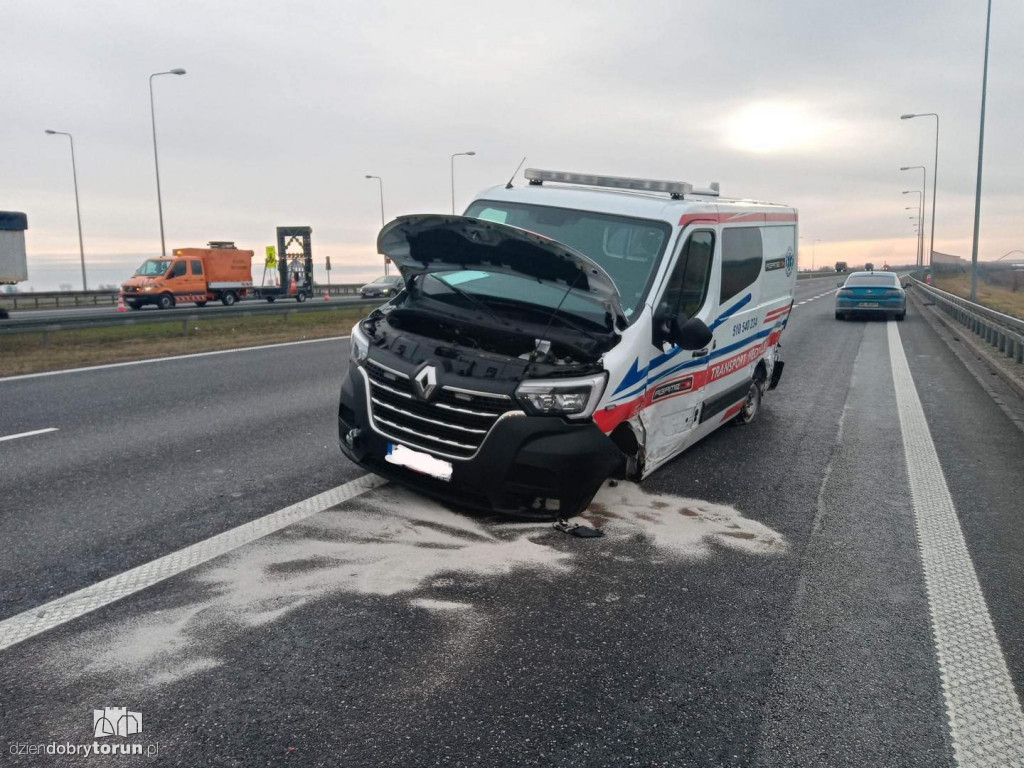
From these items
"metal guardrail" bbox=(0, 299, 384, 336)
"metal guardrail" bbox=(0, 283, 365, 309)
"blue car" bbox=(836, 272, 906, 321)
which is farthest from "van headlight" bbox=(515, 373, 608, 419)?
"metal guardrail" bbox=(0, 283, 365, 309)

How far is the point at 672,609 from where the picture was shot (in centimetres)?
406

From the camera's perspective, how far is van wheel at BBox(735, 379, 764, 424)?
8.44 metres

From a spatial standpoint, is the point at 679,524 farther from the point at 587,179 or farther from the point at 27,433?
the point at 27,433

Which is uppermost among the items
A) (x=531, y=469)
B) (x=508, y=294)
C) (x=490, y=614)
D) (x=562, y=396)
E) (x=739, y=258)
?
(x=739, y=258)

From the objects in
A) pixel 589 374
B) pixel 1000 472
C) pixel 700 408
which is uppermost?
pixel 589 374

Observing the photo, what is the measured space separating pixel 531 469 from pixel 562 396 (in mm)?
448

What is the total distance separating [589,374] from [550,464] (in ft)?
1.87

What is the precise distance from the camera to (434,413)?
16.1 ft

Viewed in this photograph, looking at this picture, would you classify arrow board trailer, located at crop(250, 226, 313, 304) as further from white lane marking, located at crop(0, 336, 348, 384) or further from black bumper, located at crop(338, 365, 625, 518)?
black bumper, located at crop(338, 365, 625, 518)

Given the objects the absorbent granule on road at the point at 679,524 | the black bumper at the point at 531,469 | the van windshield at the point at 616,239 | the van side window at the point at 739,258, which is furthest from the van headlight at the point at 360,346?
the van side window at the point at 739,258

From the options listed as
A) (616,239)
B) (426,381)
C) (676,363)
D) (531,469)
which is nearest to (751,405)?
(676,363)

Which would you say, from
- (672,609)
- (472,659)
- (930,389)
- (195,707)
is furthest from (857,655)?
(930,389)

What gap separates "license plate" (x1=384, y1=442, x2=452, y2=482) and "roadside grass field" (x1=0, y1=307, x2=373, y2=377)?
30.0 ft

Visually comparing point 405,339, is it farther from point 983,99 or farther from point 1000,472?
point 983,99
